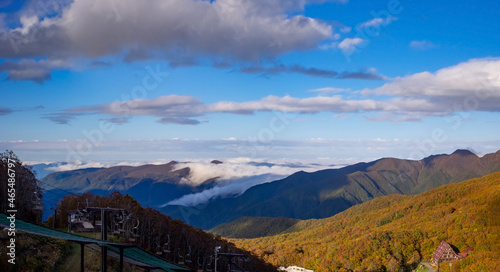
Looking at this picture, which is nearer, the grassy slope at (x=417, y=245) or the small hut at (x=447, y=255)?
the small hut at (x=447, y=255)

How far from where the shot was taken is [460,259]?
108 meters

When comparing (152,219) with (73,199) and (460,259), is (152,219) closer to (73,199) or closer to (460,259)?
(73,199)

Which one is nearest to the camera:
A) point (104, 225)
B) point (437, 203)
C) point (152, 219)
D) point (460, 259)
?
point (104, 225)

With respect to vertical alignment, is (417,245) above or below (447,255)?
below

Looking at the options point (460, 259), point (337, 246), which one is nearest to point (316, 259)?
point (337, 246)

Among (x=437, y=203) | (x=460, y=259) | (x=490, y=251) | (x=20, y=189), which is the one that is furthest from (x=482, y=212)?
(x=20, y=189)

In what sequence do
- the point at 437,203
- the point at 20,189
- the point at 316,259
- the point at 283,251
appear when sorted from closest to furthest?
1. the point at 20,189
2. the point at 316,259
3. the point at 283,251
4. the point at 437,203

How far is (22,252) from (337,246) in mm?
123140

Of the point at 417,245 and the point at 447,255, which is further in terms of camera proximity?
the point at 417,245

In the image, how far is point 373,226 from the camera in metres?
199

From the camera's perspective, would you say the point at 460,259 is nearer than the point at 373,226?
Yes

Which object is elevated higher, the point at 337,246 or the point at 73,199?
the point at 73,199

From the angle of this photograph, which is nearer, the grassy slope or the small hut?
the small hut

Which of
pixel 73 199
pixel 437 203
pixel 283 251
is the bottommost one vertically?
pixel 283 251
